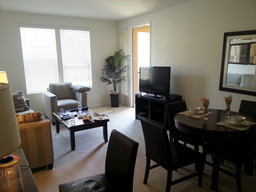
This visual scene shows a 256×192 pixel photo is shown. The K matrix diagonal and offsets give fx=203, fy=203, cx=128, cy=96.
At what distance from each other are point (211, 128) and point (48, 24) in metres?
4.67

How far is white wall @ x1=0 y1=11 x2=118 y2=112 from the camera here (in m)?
4.71

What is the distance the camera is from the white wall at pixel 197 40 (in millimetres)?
3286

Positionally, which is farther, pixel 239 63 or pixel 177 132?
pixel 239 63

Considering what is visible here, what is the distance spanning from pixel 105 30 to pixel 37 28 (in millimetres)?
1882

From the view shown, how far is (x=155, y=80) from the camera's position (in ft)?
14.3

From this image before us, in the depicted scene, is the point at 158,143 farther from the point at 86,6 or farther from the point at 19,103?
the point at 86,6

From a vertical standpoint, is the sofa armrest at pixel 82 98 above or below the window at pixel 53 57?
below

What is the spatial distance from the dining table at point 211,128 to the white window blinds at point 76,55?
153 inches

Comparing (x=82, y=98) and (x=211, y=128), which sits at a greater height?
(x=211, y=128)

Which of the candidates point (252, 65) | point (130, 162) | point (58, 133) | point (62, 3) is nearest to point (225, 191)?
point (130, 162)

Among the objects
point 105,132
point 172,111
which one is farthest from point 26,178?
point 105,132

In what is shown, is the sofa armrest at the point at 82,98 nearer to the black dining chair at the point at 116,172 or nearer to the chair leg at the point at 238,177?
the black dining chair at the point at 116,172

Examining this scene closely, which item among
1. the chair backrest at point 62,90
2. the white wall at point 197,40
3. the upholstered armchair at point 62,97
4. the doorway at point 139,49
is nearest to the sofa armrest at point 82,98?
the upholstered armchair at point 62,97

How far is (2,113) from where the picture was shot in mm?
863
